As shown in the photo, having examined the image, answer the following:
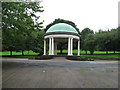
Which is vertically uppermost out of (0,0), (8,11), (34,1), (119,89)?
(34,1)

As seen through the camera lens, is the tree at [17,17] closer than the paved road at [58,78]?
No

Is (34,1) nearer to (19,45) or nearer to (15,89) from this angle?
(15,89)

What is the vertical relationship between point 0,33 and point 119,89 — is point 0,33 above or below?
above

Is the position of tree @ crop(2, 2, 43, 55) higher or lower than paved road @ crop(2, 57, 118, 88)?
higher

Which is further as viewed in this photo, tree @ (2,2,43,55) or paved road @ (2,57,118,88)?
tree @ (2,2,43,55)

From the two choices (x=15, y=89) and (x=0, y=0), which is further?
(x=0, y=0)

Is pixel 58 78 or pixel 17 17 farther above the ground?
pixel 17 17

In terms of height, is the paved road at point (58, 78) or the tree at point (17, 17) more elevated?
the tree at point (17, 17)

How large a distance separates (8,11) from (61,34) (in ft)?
37.2

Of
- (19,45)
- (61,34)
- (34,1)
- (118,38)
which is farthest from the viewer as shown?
(19,45)

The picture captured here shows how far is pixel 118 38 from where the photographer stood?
2245 cm

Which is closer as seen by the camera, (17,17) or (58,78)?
(58,78)

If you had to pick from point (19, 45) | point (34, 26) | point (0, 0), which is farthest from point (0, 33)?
point (19, 45)

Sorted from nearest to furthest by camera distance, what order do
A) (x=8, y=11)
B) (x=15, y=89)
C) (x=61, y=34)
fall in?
(x=15, y=89) < (x=8, y=11) < (x=61, y=34)
